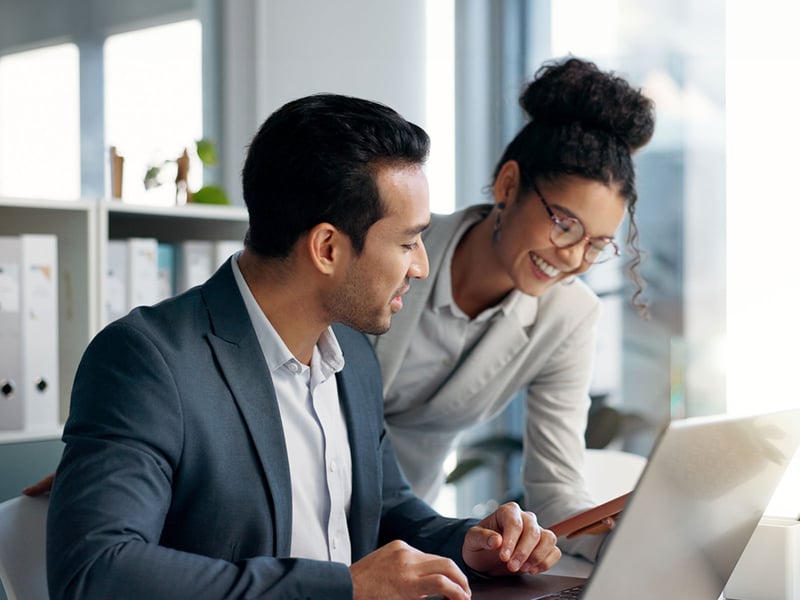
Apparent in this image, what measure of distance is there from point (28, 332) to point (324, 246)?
1.20 m

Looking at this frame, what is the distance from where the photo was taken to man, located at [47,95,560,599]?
3.58ft

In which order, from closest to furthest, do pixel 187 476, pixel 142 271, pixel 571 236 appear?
pixel 187 476 < pixel 571 236 < pixel 142 271

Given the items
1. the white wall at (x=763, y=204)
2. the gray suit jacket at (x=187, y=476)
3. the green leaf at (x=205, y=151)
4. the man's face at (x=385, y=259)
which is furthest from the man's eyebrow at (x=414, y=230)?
the white wall at (x=763, y=204)

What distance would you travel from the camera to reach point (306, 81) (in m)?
3.42

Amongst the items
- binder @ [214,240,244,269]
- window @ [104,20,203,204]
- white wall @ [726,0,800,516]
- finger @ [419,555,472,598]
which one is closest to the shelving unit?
binder @ [214,240,244,269]

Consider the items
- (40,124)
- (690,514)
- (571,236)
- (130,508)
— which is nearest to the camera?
(690,514)

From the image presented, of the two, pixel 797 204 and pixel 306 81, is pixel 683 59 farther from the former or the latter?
pixel 306 81

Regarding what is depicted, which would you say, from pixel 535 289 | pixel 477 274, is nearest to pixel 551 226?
pixel 535 289

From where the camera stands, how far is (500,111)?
3.63 m

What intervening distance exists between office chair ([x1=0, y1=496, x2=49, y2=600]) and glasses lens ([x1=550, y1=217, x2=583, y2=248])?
981mm

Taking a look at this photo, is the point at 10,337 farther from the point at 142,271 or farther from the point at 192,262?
the point at 192,262

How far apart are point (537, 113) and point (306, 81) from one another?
1.67 metres

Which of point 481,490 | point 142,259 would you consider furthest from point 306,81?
point 481,490

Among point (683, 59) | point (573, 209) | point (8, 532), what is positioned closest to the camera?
point (8, 532)
